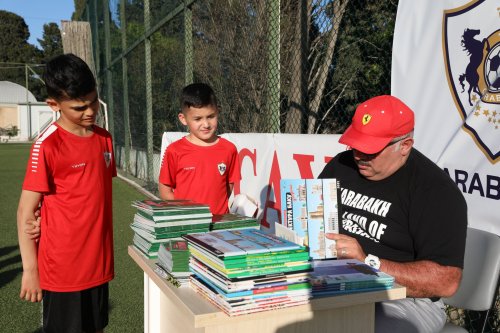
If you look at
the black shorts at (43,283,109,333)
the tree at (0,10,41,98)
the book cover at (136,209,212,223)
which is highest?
the tree at (0,10,41,98)

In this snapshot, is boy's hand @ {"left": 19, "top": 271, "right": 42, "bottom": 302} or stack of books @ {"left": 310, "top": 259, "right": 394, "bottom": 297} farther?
boy's hand @ {"left": 19, "top": 271, "right": 42, "bottom": 302}

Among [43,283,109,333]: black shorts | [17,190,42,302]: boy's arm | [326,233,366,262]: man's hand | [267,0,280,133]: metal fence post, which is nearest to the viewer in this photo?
[326,233,366,262]: man's hand

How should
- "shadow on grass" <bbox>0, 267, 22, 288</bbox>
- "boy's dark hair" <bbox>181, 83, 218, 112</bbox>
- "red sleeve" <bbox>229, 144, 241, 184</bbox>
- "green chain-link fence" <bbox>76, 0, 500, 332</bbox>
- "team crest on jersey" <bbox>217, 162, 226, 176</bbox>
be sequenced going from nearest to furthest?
"boy's dark hair" <bbox>181, 83, 218, 112</bbox> → "team crest on jersey" <bbox>217, 162, 226, 176</bbox> → "red sleeve" <bbox>229, 144, 241, 184</bbox> → "green chain-link fence" <bbox>76, 0, 500, 332</bbox> → "shadow on grass" <bbox>0, 267, 22, 288</bbox>

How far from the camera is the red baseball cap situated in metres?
2.12

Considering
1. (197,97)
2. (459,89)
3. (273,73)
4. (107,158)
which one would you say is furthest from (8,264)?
(459,89)

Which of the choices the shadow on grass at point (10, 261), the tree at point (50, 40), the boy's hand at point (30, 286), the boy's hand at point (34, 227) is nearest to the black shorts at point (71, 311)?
the boy's hand at point (30, 286)

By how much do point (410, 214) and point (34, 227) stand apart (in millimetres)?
1827

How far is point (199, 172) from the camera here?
10.7ft

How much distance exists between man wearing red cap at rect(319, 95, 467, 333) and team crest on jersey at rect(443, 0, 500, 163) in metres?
0.31

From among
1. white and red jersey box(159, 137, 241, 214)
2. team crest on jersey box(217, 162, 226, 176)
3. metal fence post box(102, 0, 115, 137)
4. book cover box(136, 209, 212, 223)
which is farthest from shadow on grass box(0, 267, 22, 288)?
metal fence post box(102, 0, 115, 137)

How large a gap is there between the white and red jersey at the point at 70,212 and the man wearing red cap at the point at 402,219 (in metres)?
1.32

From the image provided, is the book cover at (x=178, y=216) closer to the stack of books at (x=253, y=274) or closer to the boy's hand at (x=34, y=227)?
the stack of books at (x=253, y=274)

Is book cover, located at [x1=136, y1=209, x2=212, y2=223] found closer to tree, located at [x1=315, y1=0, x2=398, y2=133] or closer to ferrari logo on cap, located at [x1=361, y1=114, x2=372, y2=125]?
ferrari logo on cap, located at [x1=361, y1=114, x2=372, y2=125]

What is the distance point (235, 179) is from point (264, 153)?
2.44ft
